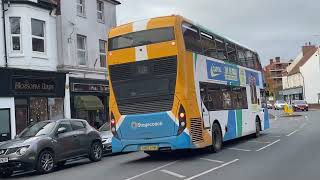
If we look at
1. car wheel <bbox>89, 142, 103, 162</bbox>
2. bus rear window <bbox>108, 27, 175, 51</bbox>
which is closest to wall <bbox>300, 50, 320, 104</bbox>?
car wheel <bbox>89, 142, 103, 162</bbox>

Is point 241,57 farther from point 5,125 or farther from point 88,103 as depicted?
point 88,103

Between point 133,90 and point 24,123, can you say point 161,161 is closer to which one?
point 133,90

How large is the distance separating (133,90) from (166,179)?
4.85m

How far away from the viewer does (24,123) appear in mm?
26438

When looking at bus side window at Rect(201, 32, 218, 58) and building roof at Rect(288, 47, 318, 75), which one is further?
building roof at Rect(288, 47, 318, 75)

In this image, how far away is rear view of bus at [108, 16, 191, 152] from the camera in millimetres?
15852

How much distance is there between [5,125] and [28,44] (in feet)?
14.0

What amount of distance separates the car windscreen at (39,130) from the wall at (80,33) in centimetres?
1274

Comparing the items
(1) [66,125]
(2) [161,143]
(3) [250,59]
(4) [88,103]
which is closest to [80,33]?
(4) [88,103]

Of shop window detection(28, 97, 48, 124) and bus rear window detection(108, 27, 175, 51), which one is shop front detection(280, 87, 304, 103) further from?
bus rear window detection(108, 27, 175, 51)

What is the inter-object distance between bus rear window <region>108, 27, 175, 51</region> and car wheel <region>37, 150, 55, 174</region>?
3869 millimetres

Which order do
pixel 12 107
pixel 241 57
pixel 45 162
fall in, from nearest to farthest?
pixel 45 162
pixel 241 57
pixel 12 107

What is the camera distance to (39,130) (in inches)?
647

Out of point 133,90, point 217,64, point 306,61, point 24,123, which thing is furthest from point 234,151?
point 306,61
